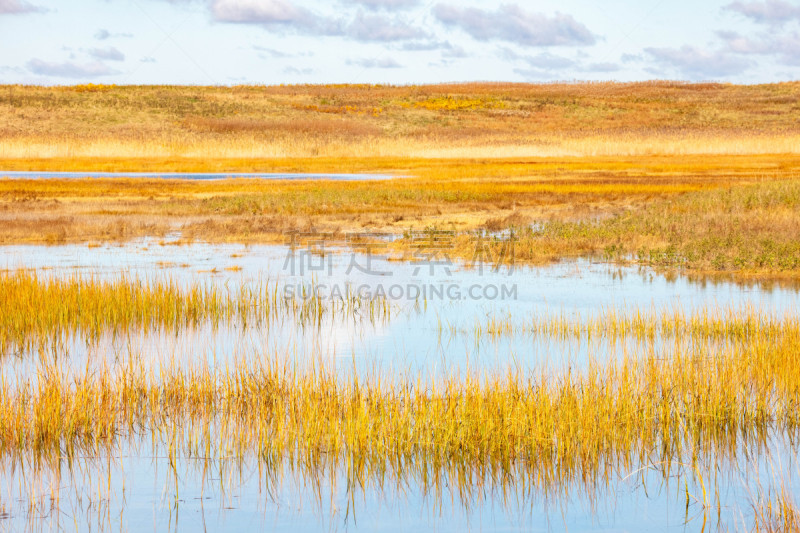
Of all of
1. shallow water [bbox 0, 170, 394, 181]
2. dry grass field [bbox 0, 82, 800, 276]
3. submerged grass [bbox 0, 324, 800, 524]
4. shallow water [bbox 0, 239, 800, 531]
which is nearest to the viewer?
shallow water [bbox 0, 239, 800, 531]

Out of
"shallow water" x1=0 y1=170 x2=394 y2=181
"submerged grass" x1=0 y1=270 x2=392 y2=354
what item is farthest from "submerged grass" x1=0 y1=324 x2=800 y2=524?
"shallow water" x1=0 y1=170 x2=394 y2=181

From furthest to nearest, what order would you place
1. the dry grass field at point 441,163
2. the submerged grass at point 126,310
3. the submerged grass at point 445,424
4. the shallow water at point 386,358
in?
1. the dry grass field at point 441,163
2. the submerged grass at point 126,310
3. the submerged grass at point 445,424
4. the shallow water at point 386,358

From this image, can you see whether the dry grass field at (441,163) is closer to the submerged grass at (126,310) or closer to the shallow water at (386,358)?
the shallow water at (386,358)

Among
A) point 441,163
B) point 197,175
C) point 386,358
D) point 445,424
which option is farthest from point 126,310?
point 441,163

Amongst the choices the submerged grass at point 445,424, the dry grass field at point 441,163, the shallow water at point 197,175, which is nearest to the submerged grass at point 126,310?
the submerged grass at point 445,424

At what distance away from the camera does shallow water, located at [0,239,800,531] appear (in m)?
6.22

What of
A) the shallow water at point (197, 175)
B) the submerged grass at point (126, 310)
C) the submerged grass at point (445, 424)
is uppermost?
the shallow water at point (197, 175)

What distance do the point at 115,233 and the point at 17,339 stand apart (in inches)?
555

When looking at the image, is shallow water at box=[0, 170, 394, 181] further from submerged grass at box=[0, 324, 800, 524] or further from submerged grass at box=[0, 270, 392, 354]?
submerged grass at box=[0, 324, 800, 524]

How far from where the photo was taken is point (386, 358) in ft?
35.6

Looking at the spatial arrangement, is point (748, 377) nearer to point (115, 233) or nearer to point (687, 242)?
point (687, 242)

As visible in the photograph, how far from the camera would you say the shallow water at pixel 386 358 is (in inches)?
245

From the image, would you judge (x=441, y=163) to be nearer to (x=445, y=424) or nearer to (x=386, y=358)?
(x=386, y=358)

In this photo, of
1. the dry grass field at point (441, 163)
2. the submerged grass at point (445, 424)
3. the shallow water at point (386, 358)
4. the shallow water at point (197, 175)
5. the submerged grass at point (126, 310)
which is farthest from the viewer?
the shallow water at point (197, 175)
